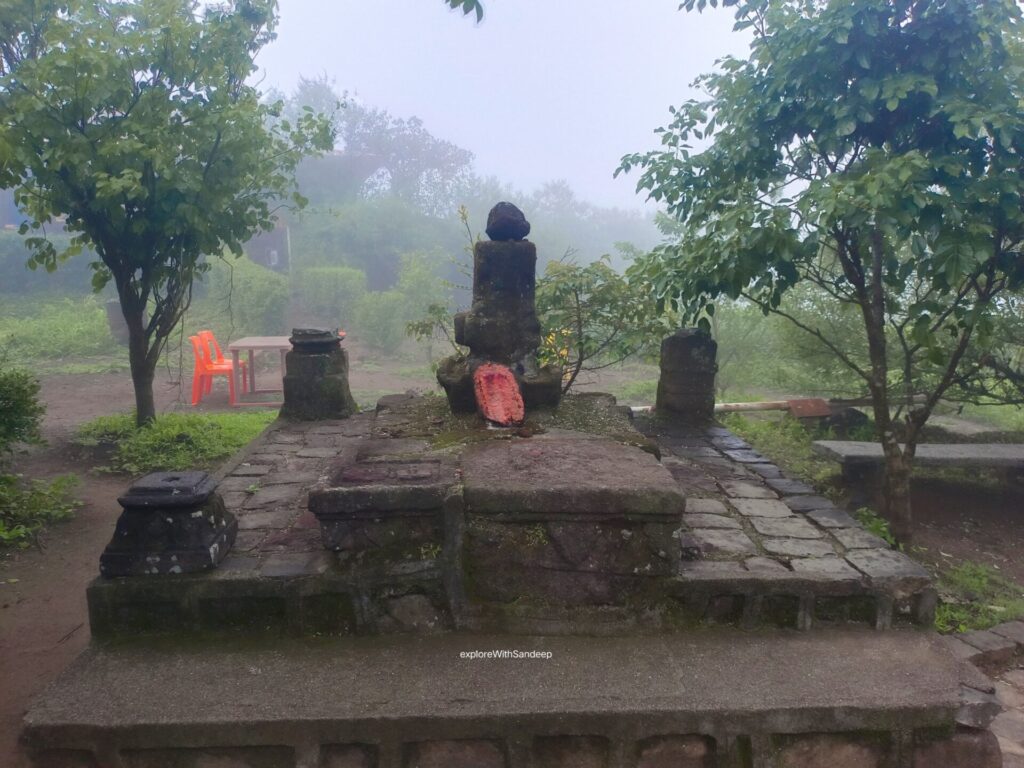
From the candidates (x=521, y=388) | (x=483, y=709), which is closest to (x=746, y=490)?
(x=521, y=388)

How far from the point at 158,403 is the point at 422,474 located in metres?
9.17

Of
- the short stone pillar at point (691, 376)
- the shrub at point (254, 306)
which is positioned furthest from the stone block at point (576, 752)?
the shrub at point (254, 306)

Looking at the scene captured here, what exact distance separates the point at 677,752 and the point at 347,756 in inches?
45.5

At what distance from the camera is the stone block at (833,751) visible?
2.49 meters

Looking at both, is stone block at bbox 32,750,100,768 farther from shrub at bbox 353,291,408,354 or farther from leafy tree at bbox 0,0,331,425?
shrub at bbox 353,291,408,354

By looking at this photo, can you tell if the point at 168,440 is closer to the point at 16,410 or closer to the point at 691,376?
the point at 16,410

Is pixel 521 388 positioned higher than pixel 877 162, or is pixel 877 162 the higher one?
pixel 877 162

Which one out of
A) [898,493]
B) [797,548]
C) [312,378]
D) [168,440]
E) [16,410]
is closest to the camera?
[797,548]

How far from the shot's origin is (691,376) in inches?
240

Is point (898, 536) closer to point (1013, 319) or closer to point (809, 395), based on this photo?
point (1013, 319)

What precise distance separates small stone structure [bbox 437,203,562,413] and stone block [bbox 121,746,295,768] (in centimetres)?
227

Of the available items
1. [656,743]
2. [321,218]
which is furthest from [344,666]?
[321,218]

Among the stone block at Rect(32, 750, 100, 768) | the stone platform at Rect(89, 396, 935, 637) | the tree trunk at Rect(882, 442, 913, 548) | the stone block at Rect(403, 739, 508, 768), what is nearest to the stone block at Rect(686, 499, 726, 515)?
the stone platform at Rect(89, 396, 935, 637)

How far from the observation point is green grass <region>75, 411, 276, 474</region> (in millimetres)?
6766
